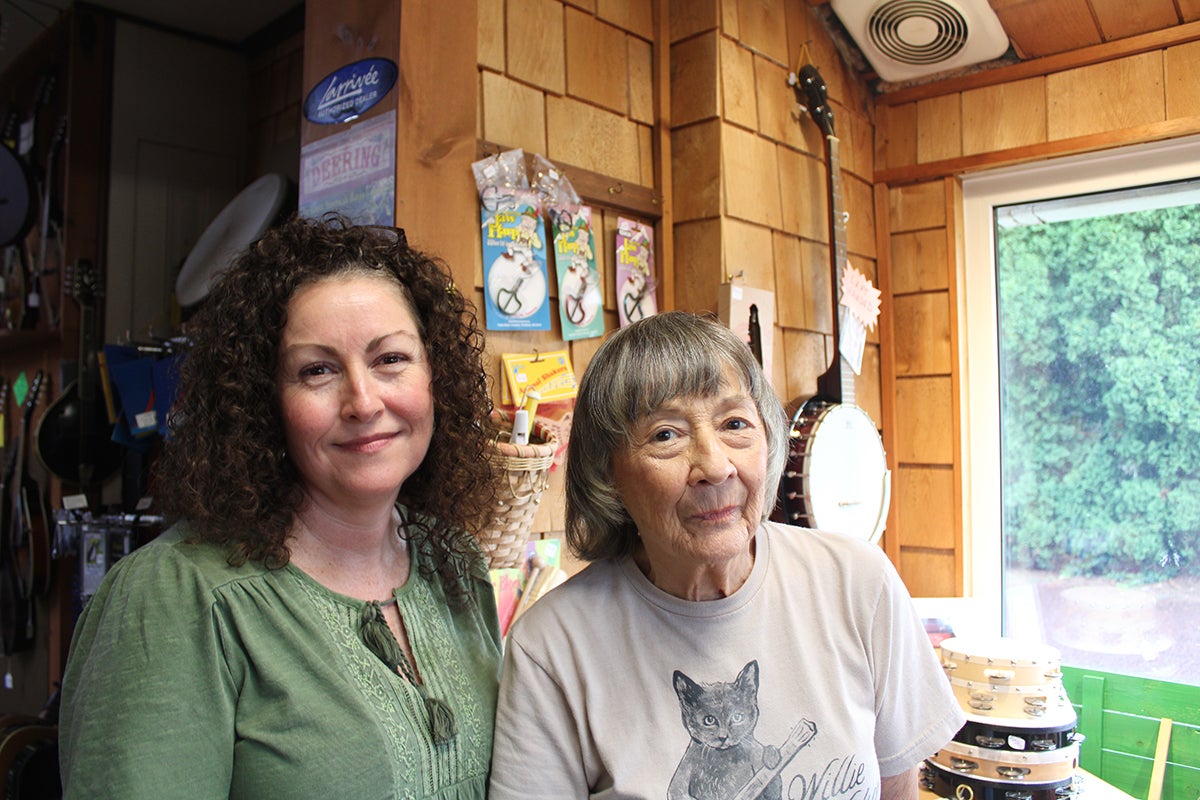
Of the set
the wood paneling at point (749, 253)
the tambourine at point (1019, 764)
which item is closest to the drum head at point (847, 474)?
the wood paneling at point (749, 253)

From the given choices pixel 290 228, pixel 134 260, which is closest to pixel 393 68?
pixel 290 228

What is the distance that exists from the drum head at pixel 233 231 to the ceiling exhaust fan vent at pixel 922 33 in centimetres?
168

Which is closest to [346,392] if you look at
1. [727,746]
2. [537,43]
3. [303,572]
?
[303,572]

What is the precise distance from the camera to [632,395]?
1.16m

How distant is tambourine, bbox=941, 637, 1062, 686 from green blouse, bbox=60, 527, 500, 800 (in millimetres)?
1194

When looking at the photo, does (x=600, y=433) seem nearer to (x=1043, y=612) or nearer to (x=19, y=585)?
(x=1043, y=612)

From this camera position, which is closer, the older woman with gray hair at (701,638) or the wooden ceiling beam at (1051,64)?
the older woman with gray hair at (701,638)

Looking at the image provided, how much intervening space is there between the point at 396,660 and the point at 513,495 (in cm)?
49

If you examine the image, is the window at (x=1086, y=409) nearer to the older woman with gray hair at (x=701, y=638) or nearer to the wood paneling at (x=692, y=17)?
the wood paneling at (x=692, y=17)

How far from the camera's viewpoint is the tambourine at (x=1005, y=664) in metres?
1.78

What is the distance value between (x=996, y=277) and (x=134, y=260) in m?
2.99

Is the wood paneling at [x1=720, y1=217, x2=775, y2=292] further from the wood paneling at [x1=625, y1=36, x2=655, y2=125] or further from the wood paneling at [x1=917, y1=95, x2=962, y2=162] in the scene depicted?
the wood paneling at [x1=917, y1=95, x2=962, y2=162]

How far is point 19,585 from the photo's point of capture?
330 centimetres

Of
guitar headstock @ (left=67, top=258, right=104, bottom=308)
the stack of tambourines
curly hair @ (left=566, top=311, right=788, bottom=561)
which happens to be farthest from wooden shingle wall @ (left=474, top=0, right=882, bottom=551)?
guitar headstock @ (left=67, top=258, right=104, bottom=308)
